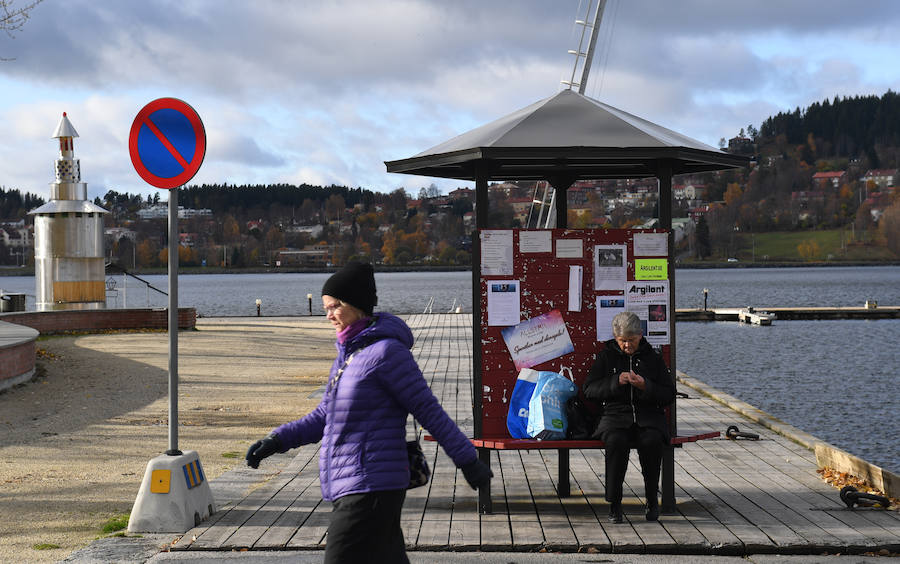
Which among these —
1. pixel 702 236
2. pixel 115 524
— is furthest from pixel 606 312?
pixel 702 236

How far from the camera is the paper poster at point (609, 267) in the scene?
7.32 metres

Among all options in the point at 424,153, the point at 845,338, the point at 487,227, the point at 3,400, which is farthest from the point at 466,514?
the point at 845,338

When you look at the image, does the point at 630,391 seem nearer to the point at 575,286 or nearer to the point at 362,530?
the point at 575,286

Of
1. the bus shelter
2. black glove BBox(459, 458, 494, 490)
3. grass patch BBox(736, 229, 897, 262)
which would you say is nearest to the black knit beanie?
black glove BBox(459, 458, 494, 490)

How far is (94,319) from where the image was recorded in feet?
94.5

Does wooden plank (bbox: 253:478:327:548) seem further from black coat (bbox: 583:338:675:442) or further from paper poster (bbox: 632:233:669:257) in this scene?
paper poster (bbox: 632:233:669:257)

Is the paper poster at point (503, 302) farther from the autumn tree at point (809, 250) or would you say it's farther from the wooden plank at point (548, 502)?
the autumn tree at point (809, 250)

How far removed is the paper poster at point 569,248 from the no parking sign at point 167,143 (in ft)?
8.46

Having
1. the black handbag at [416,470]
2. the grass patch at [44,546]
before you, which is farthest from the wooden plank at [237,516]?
the black handbag at [416,470]

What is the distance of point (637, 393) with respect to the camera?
22.6ft

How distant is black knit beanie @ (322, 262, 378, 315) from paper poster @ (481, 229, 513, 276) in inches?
113

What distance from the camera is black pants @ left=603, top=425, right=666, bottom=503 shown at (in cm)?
675

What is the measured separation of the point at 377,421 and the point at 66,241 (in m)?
26.6

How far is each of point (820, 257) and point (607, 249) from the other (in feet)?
635
